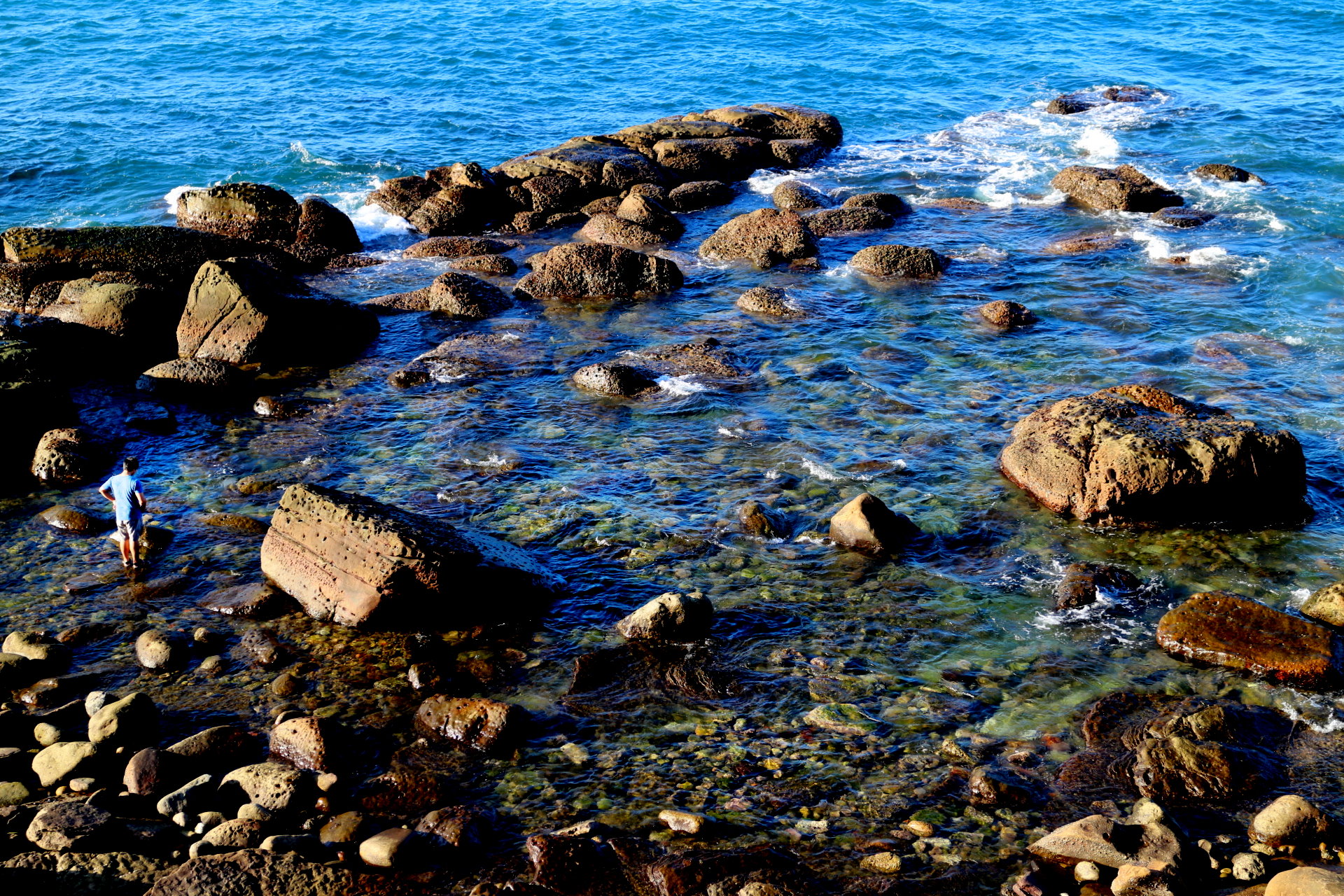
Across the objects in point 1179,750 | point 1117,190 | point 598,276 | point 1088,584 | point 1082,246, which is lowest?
point 1088,584

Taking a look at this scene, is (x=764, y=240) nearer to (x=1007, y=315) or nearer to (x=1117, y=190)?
(x=1007, y=315)

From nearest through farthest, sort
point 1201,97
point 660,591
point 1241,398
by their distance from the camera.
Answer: point 660,591 → point 1241,398 → point 1201,97

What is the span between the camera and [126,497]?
528 inches

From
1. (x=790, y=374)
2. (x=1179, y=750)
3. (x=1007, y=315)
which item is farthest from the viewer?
(x=1007, y=315)

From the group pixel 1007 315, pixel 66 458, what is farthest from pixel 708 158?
pixel 66 458

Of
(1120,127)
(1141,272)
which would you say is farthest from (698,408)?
(1120,127)

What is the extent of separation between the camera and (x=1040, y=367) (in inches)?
747

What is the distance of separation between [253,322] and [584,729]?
1251cm

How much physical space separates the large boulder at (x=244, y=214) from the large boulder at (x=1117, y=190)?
65.4 feet

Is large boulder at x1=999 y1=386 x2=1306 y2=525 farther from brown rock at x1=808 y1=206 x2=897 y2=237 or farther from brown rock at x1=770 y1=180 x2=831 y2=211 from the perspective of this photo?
brown rock at x1=770 y1=180 x2=831 y2=211

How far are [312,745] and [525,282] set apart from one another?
14.5 metres

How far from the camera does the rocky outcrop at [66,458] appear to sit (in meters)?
16.0

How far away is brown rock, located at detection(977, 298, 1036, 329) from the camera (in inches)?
816

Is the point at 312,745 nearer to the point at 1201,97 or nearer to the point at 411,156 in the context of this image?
the point at 411,156
